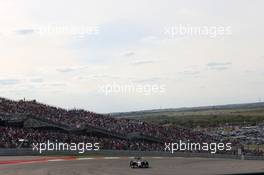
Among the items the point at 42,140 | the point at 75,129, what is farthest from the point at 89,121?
the point at 42,140

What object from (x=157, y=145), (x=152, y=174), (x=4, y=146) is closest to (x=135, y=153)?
(x=157, y=145)

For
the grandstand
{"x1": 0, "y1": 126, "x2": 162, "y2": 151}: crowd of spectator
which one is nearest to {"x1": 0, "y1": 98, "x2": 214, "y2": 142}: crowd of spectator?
the grandstand

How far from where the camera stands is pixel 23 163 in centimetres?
2905

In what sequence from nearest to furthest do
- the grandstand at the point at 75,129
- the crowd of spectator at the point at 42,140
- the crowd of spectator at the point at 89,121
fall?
the crowd of spectator at the point at 42,140, the grandstand at the point at 75,129, the crowd of spectator at the point at 89,121

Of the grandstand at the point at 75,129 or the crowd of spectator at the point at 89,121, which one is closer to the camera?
the grandstand at the point at 75,129

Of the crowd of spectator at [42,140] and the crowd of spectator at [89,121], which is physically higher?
the crowd of spectator at [89,121]

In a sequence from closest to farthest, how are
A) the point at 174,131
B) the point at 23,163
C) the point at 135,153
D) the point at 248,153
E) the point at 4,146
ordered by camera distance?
the point at 23,163 < the point at 4,146 < the point at 135,153 < the point at 248,153 < the point at 174,131

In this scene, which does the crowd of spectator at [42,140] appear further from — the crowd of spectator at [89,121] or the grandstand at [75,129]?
the crowd of spectator at [89,121]

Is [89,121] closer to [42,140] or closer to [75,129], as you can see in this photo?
[75,129]

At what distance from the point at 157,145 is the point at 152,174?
20209mm

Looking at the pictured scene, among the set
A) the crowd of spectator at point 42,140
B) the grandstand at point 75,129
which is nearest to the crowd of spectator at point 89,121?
the grandstand at point 75,129

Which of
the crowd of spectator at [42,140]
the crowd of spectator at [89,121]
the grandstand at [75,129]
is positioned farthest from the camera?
the crowd of spectator at [89,121]

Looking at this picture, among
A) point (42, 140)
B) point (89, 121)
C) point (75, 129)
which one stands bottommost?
point (42, 140)

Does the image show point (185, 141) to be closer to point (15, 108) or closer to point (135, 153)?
point (135, 153)
